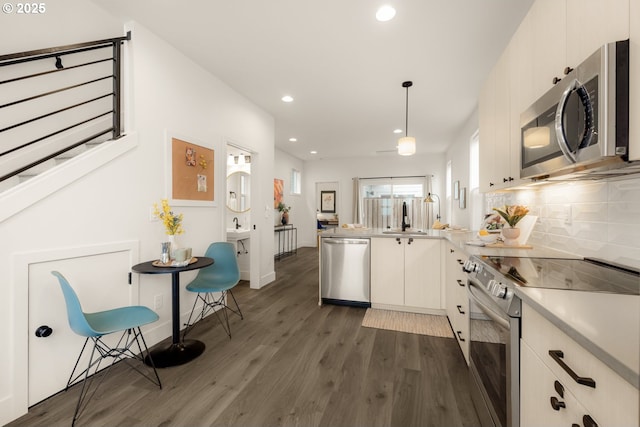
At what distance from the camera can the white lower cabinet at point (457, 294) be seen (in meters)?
2.09

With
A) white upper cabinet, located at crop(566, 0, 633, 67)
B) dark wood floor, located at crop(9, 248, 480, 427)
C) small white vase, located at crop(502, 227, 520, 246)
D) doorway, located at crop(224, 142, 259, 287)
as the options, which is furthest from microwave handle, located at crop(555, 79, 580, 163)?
doorway, located at crop(224, 142, 259, 287)

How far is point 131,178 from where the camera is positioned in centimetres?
238

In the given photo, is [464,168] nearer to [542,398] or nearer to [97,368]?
[542,398]

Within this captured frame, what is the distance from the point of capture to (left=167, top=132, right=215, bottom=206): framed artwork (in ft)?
9.07

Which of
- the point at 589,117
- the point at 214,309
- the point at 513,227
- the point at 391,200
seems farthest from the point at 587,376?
the point at 391,200

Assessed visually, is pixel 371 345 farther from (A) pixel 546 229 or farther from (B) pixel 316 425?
(A) pixel 546 229

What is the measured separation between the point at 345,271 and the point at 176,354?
1.99 m

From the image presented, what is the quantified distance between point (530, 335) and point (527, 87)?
159cm

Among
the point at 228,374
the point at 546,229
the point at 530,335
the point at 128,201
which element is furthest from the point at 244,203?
the point at 530,335

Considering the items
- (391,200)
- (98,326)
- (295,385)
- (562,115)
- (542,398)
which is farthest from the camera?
(391,200)

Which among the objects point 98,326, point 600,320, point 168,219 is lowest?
point 98,326

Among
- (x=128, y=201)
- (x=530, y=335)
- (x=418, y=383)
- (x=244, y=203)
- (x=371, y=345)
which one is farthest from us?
(x=244, y=203)

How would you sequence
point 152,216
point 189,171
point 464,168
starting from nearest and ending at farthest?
1. point 152,216
2. point 189,171
3. point 464,168

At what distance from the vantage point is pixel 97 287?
214cm
